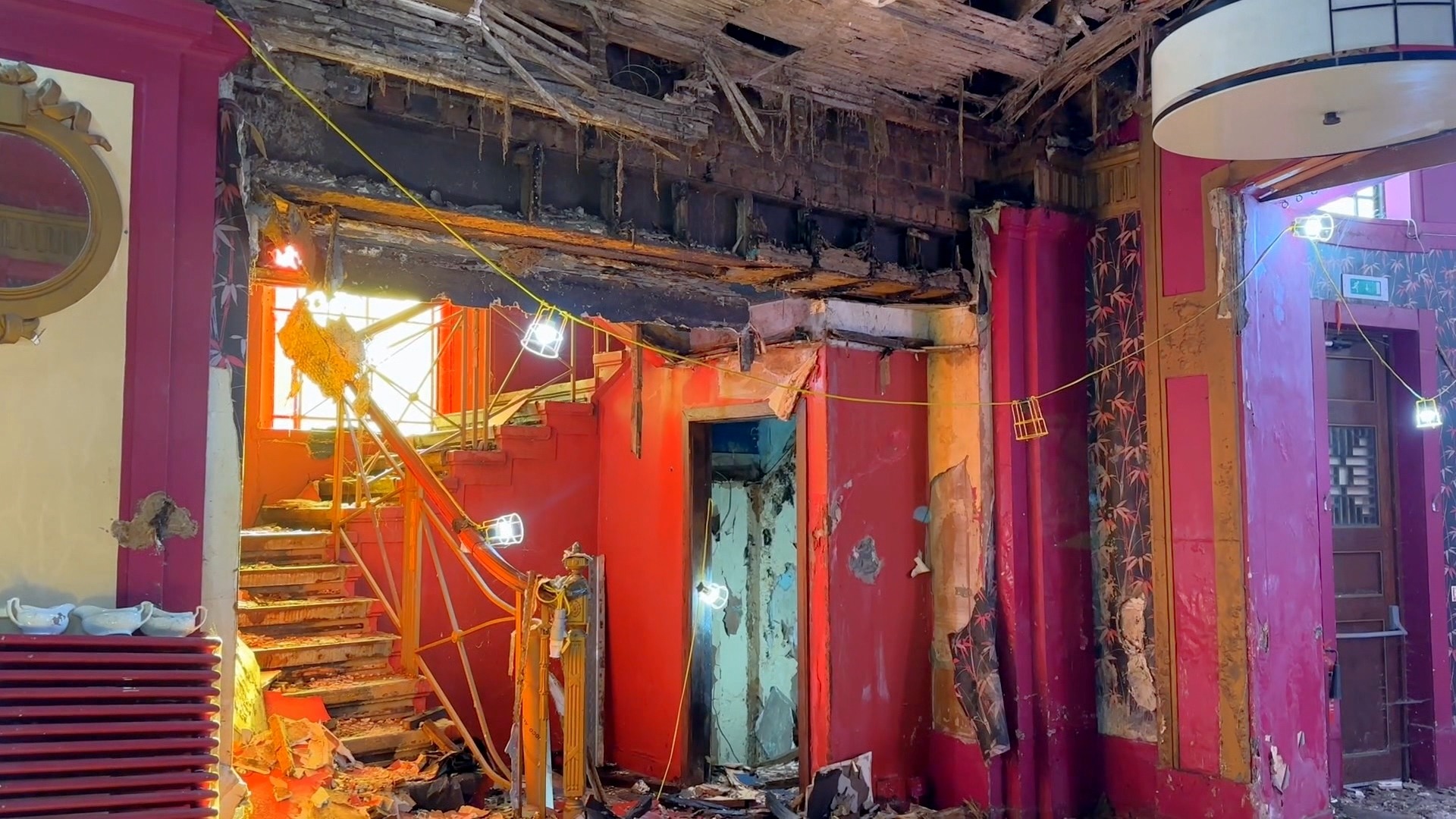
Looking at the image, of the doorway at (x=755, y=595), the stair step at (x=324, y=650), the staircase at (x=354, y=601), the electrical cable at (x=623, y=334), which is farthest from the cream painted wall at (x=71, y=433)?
the doorway at (x=755, y=595)

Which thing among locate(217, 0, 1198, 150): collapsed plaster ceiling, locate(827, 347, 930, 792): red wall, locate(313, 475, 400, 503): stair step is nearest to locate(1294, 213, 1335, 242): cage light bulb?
locate(217, 0, 1198, 150): collapsed plaster ceiling

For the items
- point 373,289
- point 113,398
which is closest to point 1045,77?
point 373,289

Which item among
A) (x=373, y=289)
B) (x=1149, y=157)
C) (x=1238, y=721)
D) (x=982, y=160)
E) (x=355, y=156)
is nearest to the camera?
(x=355, y=156)

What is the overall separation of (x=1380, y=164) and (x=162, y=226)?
5065mm

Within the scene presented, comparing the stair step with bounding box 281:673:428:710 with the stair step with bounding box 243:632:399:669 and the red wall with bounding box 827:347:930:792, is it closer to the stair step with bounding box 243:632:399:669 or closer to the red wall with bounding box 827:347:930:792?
the stair step with bounding box 243:632:399:669

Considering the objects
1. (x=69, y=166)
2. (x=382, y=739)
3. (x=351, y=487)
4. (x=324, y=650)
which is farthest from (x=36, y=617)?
(x=351, y=487)

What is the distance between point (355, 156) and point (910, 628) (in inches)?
162

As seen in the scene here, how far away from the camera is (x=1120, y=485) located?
568 centimetres

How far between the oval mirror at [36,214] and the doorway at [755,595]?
5.31 meters

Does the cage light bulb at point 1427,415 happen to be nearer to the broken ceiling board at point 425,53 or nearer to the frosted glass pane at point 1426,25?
the frosted glass pane at point 1426,25

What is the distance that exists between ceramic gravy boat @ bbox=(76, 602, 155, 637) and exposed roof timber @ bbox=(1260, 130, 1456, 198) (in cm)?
510

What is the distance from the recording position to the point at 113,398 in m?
2.94

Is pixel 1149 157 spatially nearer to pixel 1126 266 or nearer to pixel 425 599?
pixel 1126 266

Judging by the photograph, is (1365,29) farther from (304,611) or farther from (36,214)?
(304,611)
